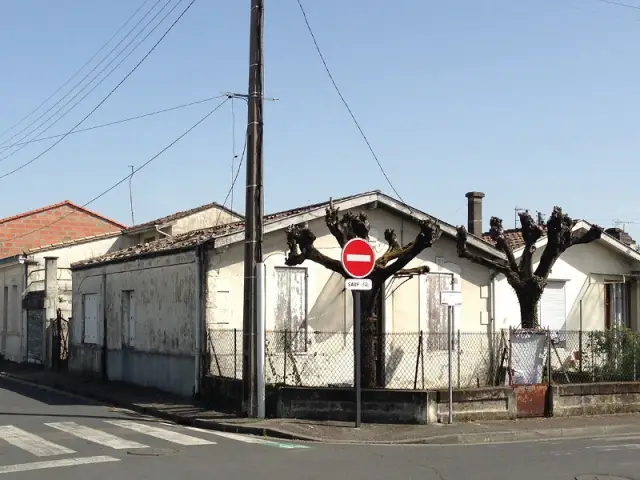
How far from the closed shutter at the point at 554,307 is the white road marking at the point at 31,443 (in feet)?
47.9

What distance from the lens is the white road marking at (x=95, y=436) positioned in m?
11.6

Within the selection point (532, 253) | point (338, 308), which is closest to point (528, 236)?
point (532, 253)

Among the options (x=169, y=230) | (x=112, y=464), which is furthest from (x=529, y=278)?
(x=169, y=230)

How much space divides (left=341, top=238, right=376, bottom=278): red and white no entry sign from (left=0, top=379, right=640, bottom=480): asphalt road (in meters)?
2.92

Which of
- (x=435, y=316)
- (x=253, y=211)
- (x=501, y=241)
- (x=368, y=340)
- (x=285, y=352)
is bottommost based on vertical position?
(x=285, y=352)

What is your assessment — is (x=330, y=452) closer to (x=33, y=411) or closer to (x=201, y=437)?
(x=201, y=437)

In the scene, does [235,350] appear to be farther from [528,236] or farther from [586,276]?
[586,276]

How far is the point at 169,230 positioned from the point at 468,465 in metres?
21.2

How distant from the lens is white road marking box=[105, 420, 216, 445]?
39.4 ft

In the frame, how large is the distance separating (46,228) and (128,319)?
17.4 metres

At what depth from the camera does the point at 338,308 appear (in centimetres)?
1873

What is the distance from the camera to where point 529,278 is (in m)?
17.8

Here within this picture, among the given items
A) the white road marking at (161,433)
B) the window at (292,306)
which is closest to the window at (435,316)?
the window at (292,306)

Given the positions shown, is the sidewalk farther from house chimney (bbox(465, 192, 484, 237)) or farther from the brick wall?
the brick wall
